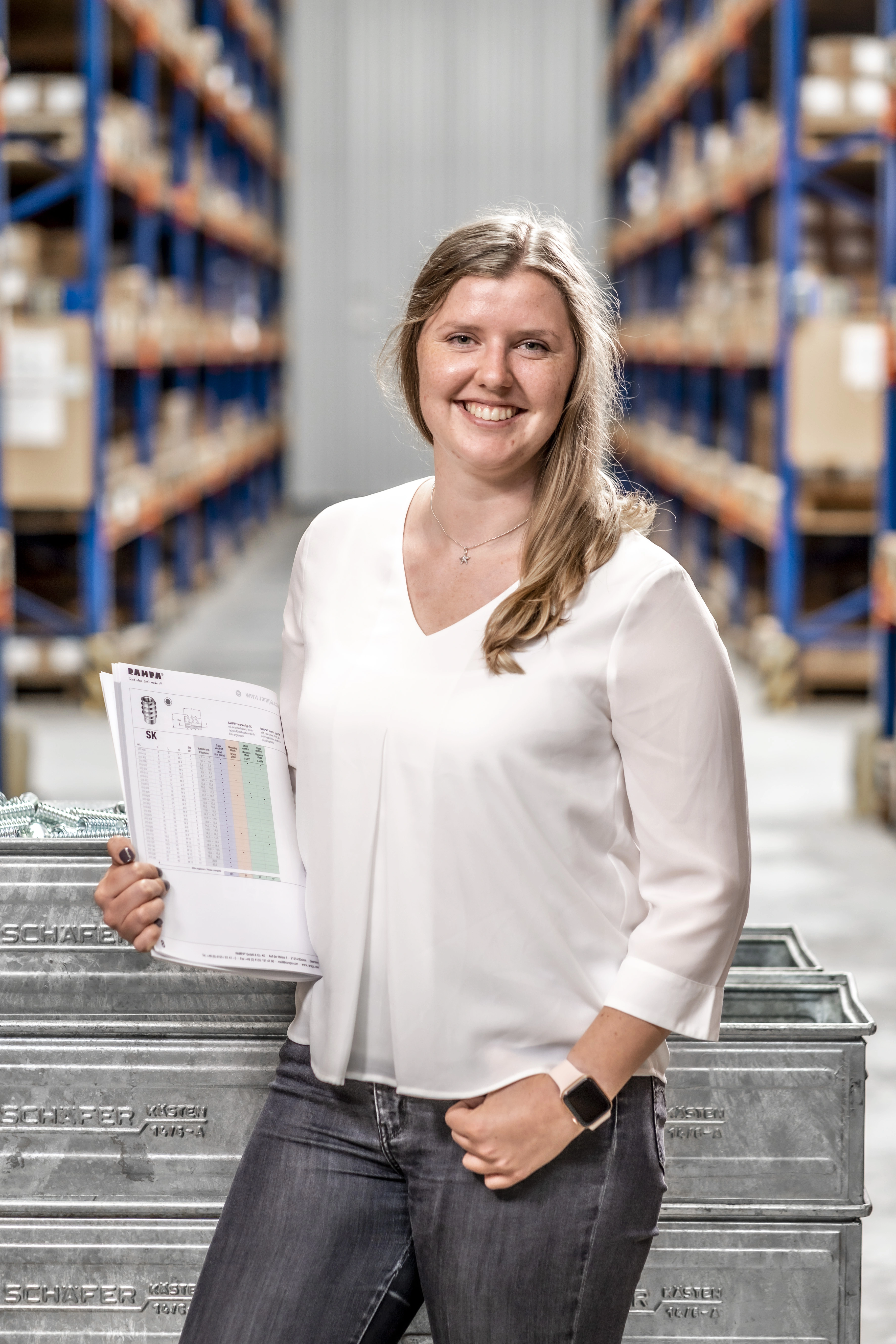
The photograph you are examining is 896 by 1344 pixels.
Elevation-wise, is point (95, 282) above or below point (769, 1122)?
above

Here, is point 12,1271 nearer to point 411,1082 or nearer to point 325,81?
point 411,1082

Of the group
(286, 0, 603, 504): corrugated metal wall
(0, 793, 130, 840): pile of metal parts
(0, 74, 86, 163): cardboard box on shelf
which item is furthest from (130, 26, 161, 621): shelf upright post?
(286, 0, 603, 504): corrugated metal wall

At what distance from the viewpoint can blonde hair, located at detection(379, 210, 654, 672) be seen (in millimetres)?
1624

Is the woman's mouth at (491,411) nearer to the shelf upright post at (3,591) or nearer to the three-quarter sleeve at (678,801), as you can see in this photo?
the three-quarter sleeve at (678,801)

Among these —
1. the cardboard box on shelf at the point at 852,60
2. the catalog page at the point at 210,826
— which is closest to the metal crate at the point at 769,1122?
the catalog page at the point at 210,826

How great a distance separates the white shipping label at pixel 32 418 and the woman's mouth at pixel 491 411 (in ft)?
18.3

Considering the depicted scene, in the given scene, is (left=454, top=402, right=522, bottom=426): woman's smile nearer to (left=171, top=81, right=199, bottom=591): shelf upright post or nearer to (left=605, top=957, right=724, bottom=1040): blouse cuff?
(left=605, top=957, right=724, bottom=1040): blouse cuff

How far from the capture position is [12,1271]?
203 centimetres

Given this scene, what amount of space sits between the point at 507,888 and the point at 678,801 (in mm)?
184

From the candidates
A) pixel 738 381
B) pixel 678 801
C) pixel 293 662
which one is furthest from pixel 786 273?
pixel 678 801

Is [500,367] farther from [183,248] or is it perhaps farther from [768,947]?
[183,248]

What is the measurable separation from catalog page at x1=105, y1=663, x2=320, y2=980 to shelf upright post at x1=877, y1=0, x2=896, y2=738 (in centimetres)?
444

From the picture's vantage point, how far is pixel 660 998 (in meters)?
1.57

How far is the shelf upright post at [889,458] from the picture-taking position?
5797 mm
